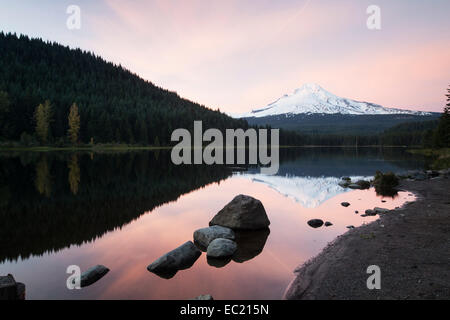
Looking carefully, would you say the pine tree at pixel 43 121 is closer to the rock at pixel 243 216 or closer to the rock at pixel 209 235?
the rock at pixel 243 216

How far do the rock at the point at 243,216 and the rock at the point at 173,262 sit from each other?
155 inches

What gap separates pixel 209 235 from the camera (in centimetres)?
1160

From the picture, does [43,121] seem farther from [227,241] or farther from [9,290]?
[9,290]

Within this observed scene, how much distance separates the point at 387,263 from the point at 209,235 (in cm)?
649

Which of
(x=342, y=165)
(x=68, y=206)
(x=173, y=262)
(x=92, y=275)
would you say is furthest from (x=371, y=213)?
(x=342, y=165)

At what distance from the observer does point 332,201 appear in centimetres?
2095

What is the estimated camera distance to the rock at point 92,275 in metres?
8.16

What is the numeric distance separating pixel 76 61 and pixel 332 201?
217m

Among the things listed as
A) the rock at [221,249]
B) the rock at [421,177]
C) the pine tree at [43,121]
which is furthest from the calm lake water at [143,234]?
the pine tree at [43,121]

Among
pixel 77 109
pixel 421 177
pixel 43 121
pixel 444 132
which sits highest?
pixel 77 109

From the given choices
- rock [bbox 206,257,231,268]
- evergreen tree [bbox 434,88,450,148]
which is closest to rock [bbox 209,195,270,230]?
rock [bbox 206,257,231,268]

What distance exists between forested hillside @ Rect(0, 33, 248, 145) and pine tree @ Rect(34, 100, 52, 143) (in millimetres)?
308
